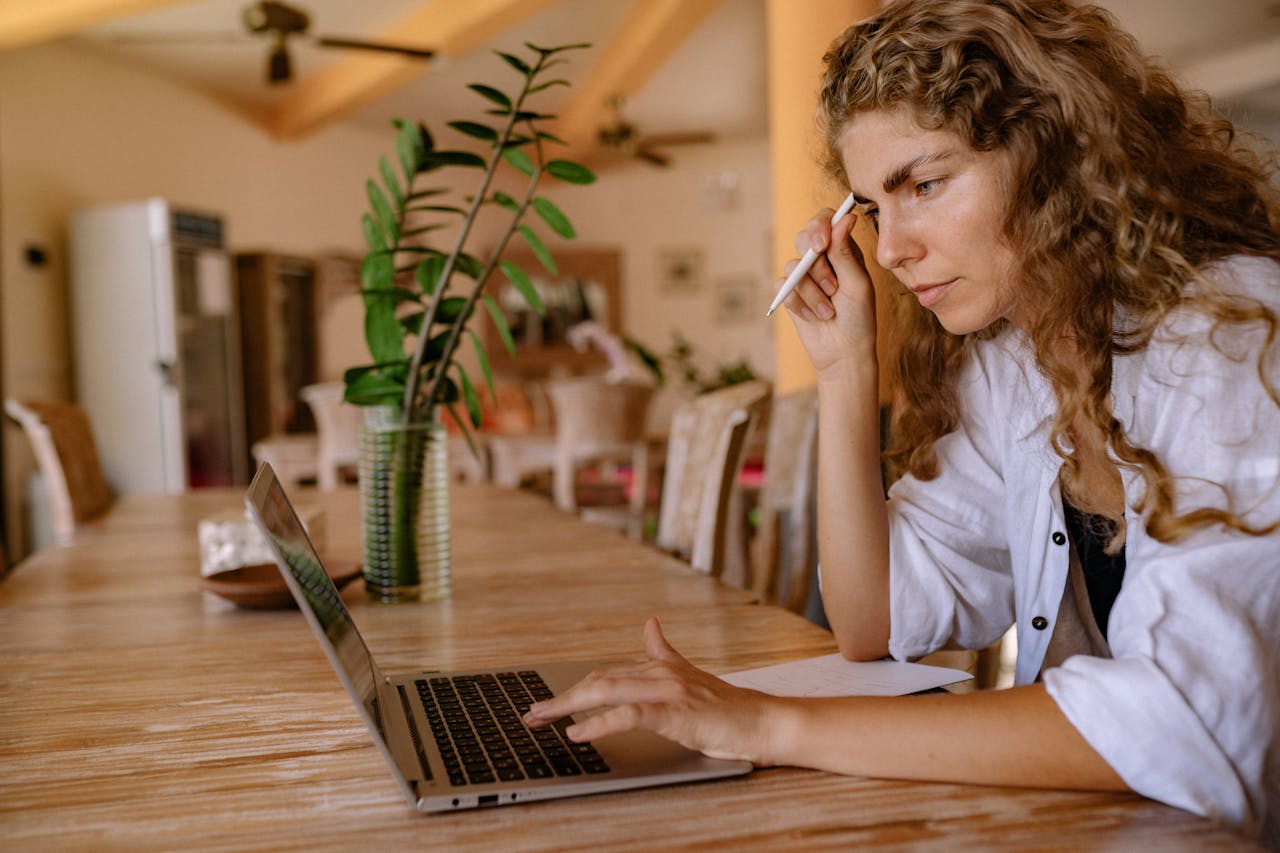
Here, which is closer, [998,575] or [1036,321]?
[1036,321]

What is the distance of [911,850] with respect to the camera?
2.10 ft

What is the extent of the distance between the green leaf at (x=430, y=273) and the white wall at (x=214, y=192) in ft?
16.0

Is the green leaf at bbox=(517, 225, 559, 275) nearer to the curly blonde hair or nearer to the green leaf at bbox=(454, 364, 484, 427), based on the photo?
the green leaf at bbox=(454, 364, 484, 427)

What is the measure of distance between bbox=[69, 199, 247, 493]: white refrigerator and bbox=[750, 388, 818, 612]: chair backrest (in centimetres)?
454

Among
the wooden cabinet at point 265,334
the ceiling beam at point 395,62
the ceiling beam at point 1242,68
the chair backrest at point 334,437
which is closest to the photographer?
the chair backrest at point 334,437

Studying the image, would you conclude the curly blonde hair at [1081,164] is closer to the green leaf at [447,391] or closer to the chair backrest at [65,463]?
the green leaf at [447,391]

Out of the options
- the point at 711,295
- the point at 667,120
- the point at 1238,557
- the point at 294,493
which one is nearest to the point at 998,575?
the point at 1238,557

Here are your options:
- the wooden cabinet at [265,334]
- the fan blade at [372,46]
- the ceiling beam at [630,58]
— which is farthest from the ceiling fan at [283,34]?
the wooden cabinet at [265,334]

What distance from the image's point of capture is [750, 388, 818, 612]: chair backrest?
2035 millimetres

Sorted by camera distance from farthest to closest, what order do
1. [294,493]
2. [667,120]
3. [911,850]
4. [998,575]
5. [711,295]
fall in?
[711,295], [667,120], [294,493], [998,575], [911,850]

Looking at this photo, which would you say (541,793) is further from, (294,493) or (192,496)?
(192,496)

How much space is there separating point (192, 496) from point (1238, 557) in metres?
2.76

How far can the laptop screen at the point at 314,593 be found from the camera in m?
0.77

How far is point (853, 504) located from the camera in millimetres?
1197
